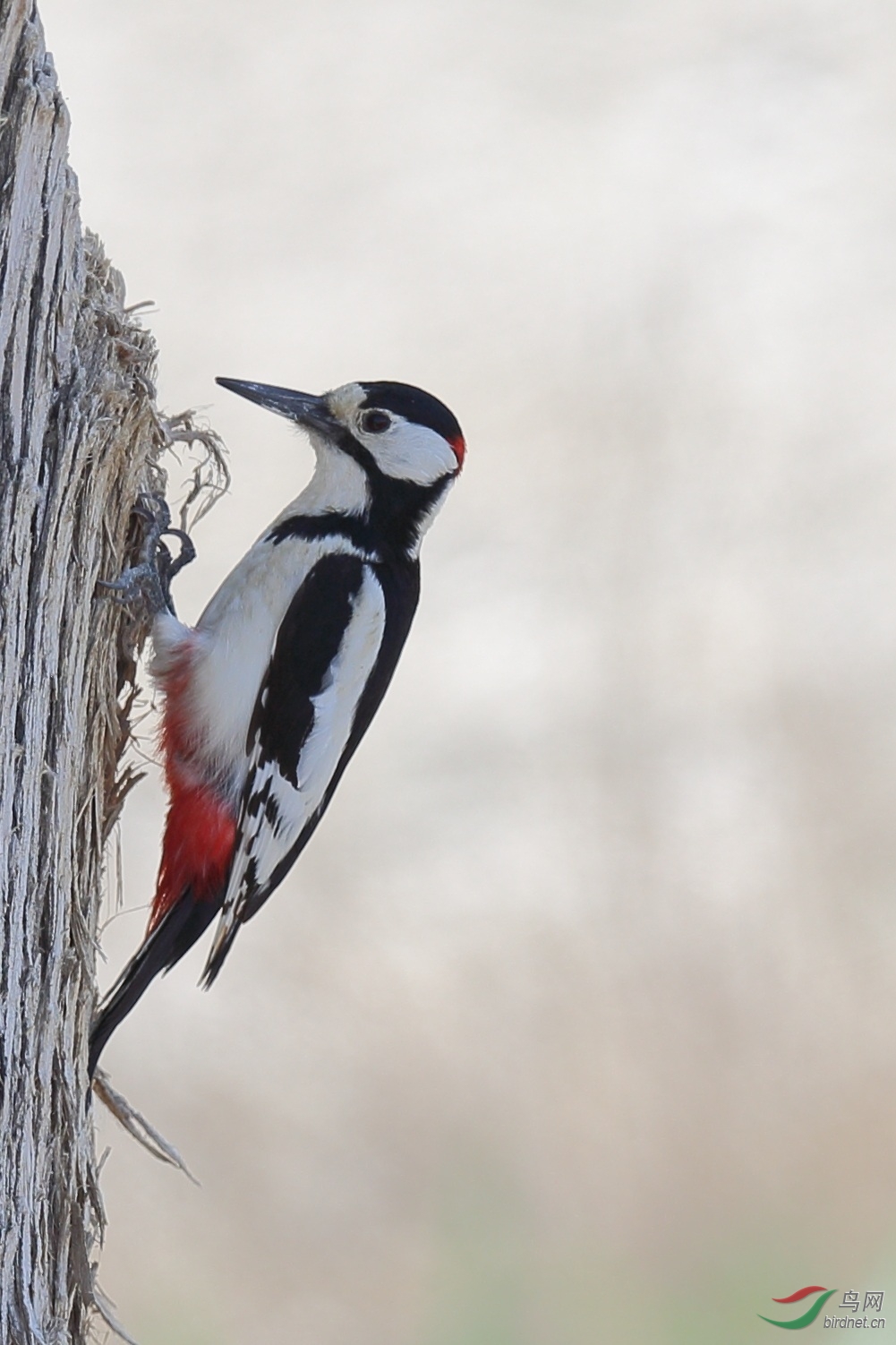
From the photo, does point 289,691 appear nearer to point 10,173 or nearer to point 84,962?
point 84,962

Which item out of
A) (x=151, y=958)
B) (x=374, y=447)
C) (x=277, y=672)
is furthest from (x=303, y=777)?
(x=374, y=447)

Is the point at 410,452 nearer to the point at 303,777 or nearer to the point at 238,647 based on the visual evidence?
the point at 238,647

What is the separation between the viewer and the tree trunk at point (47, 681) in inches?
61.1

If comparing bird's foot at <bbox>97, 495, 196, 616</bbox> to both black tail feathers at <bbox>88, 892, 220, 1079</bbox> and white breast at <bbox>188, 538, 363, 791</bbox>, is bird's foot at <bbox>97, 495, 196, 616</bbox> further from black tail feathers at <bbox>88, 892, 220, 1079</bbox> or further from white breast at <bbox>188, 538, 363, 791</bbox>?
black tail feathers at <bbox>88, 892, 220, 1079</bbox>

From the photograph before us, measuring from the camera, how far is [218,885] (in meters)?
2.08

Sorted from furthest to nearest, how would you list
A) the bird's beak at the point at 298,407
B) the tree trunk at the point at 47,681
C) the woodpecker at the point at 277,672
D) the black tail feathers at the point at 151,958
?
the bird's beak at the point at 298,407
the woodpecker at the point at 277,672
the black tail feathers at the point at 151,958
the tree trunk at the point at 47,681

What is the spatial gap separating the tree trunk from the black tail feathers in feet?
0.27

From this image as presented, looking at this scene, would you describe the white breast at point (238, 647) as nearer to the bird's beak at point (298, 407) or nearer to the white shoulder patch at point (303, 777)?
the white shoulder patch at point (303, 777)

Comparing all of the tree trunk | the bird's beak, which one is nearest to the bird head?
the bird's beak

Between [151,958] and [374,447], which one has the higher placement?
[374,447]

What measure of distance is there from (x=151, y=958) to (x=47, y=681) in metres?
0.51

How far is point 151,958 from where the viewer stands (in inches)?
76.2

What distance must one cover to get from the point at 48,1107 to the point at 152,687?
2.22 ft

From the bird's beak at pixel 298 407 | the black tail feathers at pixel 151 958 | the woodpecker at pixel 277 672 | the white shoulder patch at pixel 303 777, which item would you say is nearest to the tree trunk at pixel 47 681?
the black tail feathers at pixel 151 958
